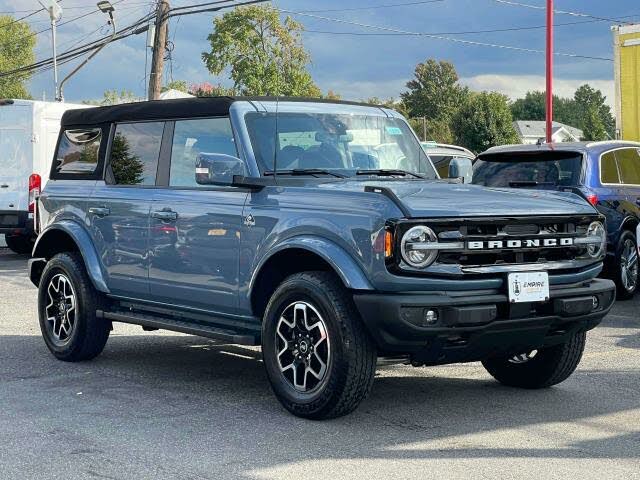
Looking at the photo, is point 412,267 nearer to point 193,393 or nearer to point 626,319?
point 193,393

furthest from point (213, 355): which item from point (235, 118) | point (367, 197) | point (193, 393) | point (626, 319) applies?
point (626, 319)

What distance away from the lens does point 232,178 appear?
22.2 ft

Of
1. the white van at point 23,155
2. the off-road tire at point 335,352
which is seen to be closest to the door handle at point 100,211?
the off-road tire at point 335,352

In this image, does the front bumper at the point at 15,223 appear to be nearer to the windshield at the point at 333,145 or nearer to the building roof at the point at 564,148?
the building roof at the point at 564,148

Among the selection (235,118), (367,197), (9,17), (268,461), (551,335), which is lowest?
(268,461)

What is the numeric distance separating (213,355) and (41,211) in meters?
1.82

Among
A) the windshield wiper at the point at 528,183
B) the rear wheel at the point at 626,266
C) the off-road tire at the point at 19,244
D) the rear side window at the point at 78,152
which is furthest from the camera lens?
the off-road tire at the point at 19,244

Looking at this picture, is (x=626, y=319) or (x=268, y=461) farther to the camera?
(x=626, y=319)

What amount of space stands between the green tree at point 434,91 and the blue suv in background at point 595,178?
11564 centimetres

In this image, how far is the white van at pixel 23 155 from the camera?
18.3m

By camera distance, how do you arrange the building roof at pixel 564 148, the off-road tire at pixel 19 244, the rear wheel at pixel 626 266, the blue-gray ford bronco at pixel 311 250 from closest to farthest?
the blue-gray ford bronco at pixel 311 250
the building roof at pixel 564 148
the rear wheel at pixel 626 266
the off-road tire at pixel 19 244

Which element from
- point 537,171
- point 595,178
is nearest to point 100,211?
point 537,171

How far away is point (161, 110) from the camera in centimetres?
787

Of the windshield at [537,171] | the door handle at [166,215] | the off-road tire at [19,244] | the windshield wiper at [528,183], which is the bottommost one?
the off-road tire at [19,244]
